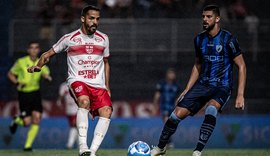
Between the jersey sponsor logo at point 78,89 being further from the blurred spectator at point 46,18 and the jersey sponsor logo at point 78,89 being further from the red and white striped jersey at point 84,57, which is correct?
the blurred spectator at point 46,18

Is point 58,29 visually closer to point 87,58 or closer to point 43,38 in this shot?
point 43,38

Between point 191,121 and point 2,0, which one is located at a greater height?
point 2,0

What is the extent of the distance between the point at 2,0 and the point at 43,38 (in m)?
1.63

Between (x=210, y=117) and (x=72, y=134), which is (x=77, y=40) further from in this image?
(x=72, y=134)

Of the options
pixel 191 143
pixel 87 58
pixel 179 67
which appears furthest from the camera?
pixel 179 67

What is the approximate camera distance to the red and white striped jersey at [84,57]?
37.2ft

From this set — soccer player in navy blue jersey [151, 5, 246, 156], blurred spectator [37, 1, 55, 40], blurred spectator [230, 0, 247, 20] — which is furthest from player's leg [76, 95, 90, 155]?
blurred spectator [230, 0, 247, 20]

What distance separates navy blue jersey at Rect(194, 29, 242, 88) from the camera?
11.4 meters

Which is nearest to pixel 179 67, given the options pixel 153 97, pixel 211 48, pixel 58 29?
pixel 153 97

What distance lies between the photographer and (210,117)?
11.1 meters

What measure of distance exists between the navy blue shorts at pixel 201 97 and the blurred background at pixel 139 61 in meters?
10.0

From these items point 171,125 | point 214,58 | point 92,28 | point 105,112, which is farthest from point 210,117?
point 92,28

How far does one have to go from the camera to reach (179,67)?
2342 centimetres

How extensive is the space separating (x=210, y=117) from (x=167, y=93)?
10291mm
